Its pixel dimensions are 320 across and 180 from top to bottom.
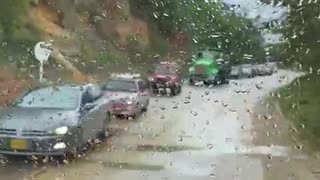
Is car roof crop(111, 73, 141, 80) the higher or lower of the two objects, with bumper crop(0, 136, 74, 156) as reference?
higher

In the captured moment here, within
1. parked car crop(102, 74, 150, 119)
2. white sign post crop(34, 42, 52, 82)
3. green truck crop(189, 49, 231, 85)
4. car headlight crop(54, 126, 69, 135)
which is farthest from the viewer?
white sign post crop(34, 42, 52, 82)

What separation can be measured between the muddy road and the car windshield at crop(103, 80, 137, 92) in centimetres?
46

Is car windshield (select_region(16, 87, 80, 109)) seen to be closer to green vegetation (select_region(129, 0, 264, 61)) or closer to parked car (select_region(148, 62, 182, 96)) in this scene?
parked car (select_region(148, 62, 182, 96))

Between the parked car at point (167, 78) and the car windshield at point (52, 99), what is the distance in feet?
5.73

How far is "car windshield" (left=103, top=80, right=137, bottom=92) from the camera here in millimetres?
9445

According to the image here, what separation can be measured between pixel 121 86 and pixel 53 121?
9.49 ft

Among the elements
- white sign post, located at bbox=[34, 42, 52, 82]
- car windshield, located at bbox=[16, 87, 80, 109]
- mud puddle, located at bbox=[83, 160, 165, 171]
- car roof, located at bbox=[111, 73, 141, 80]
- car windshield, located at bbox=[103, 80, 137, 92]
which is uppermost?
white sign post, located at bbox=[34, 42, 52, 82]

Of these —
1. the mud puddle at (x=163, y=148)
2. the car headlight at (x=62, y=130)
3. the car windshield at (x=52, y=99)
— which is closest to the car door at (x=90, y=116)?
the car windshield at (x=52, y=99)

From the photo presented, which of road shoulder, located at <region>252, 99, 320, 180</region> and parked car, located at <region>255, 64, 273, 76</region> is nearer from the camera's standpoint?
road shoulder, located at <region>252, 99, 320, 180</region>

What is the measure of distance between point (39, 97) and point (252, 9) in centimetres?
287

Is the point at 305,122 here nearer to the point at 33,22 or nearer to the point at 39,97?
the point at 39,97

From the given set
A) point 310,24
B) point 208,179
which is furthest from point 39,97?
point 310,24

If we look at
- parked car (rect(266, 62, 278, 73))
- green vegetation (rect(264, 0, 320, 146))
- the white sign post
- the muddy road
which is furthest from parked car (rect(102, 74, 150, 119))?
green vegetation (rect(264, 0, 320, 146))

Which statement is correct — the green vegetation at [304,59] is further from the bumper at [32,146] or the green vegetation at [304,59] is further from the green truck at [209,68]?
the bumper at [32,146]
